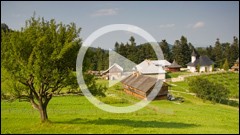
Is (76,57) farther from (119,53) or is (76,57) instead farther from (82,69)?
(119,53)

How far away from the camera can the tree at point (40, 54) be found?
2311 centimetres

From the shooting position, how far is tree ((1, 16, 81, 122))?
75.8ft

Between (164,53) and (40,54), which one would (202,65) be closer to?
(164,53)

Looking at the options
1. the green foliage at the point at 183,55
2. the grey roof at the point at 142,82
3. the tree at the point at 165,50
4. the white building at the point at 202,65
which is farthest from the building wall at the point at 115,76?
the tree at the point at 165,50

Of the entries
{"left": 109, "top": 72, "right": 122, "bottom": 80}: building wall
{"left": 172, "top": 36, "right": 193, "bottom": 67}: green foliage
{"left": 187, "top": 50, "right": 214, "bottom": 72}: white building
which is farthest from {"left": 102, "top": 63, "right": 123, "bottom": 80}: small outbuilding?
{"left": 172, "top": 36, "right": 193, "bottom": 67}: green foliage

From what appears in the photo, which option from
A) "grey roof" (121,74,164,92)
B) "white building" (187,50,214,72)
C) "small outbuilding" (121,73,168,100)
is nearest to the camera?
"small outbuilding" (121,73,168,100)

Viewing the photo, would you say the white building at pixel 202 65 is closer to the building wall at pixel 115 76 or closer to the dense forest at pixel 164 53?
the dense forest at pixel 164 53

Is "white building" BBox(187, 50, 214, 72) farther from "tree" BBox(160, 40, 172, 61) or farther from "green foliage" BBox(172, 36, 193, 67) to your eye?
"tree" BBox(160, 40, 172, 61)

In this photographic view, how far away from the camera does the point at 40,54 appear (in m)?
23.4

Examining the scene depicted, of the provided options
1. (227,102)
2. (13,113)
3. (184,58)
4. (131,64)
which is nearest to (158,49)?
(184,58)

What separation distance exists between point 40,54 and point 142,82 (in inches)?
A: 1520

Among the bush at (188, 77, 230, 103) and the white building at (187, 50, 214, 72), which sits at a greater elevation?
the white building at (187, 50, 214, 72)

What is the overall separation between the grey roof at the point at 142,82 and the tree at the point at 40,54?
3237 cm

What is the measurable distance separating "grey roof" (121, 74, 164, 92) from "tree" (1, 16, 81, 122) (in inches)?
1274
